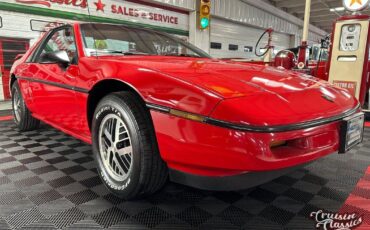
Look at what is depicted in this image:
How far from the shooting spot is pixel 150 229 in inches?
47.1

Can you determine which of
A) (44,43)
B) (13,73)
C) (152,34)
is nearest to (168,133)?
(152,34)

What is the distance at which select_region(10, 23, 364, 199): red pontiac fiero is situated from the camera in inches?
39.1

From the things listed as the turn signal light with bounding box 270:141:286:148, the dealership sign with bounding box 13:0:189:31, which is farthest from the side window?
the dealership sign with bounding box 13:0:189:31

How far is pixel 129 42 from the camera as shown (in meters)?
1.99

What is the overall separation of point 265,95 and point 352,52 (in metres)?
3.70

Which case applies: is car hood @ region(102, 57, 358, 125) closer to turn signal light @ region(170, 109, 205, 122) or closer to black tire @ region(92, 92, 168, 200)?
turn signal light @ region(170, 109, 205, 122)

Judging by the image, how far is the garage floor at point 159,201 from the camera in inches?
49.0

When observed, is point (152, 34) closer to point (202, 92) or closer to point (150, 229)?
point (202, 92)

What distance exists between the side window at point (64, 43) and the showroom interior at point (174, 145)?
0.02m

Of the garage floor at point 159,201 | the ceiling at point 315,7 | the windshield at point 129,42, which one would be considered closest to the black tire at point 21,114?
the garage floor at point 159,201

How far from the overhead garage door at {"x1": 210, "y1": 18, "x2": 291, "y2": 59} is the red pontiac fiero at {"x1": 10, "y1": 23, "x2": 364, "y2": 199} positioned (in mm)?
9413

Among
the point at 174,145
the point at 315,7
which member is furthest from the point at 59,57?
the point at 315,7

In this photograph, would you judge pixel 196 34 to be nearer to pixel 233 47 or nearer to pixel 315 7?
pixel 233 47

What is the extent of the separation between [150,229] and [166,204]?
0.22 m
